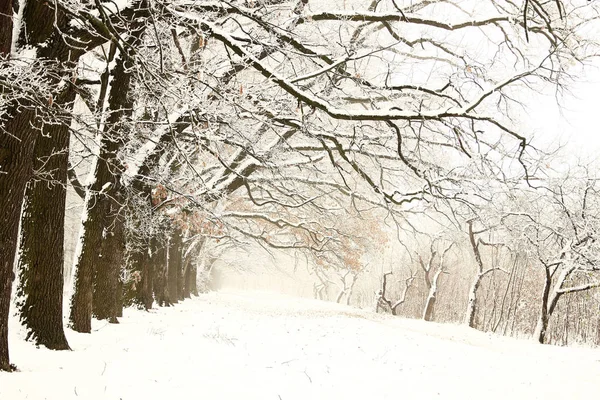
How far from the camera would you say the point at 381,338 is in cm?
1088

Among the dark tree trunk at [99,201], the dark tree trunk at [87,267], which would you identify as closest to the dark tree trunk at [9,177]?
the dark tree trunk at [99,201]

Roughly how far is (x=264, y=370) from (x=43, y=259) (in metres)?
3.39

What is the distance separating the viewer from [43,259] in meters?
5.91

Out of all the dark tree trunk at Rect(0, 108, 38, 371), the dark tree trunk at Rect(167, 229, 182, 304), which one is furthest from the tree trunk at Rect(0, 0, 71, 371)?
the dark tree trunk at Rect(167, 229, 182, 304)

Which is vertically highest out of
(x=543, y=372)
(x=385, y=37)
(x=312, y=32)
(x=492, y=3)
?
(x=385, y=37)

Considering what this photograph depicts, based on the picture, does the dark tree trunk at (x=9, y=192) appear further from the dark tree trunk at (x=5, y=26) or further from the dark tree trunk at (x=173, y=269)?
the dark tree trunk at (x=173, y=269)

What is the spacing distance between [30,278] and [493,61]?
25.4ft

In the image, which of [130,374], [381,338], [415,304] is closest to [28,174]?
[130,374]

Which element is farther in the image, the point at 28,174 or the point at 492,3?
the point at 492,3

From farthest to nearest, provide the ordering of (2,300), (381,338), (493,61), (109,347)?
1. (381,338)
2. (493,61)
3. (109,347)
4. (2,300)

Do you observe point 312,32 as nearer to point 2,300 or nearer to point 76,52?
point 76,52

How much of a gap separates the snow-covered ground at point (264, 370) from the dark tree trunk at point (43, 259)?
1.01 ft

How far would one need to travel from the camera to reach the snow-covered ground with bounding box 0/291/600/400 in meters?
4.47

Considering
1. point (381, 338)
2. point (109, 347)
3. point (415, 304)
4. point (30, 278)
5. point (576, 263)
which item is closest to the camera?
point (30, 278)
